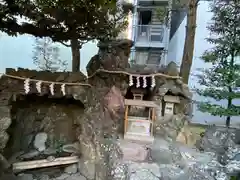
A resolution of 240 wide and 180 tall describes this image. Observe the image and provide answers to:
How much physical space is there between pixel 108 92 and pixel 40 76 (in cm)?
107

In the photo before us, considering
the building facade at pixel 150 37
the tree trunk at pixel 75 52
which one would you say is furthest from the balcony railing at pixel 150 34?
the tree trunk at pixel 75 52

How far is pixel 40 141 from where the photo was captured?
321cm

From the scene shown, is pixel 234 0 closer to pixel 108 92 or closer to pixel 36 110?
pixel 108 92

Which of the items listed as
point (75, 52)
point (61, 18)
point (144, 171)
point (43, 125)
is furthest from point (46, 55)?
point (144, 171)

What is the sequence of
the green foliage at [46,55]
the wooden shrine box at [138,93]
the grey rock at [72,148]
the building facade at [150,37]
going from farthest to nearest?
1. the building facade at [150,37]
2. the green foliage at [46,55]
3. the wooden shrine box at [138,93]
4. the grey rock at [72,148]

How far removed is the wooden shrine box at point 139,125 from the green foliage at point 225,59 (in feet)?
3.93

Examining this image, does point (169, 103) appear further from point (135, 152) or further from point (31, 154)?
point (31, 154)

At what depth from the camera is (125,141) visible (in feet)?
10.3

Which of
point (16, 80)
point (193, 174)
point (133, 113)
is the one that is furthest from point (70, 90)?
point (193, 174)

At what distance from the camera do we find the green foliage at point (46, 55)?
17.2ft

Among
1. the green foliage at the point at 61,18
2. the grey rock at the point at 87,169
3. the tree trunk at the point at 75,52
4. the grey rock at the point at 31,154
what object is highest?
the green foliage at the point at 61,18

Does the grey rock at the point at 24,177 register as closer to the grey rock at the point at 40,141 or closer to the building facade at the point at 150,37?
the grey rock at the point at 40,141

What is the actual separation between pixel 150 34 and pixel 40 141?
6.24 metres

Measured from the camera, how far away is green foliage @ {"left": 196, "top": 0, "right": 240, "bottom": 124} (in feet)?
12.1
